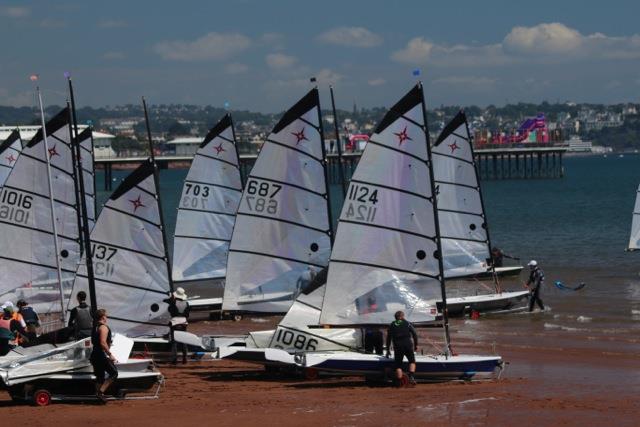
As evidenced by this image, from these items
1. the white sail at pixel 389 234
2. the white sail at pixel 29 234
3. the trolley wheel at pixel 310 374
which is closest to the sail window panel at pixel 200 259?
the white sail at pixel 29 234

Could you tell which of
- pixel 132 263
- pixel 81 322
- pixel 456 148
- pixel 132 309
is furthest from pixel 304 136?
pixel 456 148

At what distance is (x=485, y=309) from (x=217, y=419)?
1528 centimetres

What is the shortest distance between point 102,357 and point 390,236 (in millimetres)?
4985

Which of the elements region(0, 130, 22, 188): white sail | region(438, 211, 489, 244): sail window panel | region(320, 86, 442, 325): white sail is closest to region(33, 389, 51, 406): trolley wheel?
region(320, 86, 442, 325): white sail

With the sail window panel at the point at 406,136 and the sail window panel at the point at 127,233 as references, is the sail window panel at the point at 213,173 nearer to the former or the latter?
the sail window panel at the point at 127,233

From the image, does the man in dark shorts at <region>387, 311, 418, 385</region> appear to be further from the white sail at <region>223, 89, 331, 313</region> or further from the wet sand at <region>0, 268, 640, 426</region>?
the white sail at <region>223, 89, 331, 313</region>

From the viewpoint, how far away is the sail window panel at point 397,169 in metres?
19.3

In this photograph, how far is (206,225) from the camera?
31.7 meters

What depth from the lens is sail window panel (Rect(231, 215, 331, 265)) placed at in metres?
23.9

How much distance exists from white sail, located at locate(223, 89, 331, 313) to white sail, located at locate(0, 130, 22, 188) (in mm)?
13512

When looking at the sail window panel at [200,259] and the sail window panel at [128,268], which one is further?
the sail window panel at [200,259]

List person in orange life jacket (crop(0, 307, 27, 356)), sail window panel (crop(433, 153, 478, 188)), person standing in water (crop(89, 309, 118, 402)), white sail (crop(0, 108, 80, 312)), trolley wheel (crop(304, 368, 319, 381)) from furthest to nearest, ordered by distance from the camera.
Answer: sail window panel (crop(433, 153, 478, 188)) → white sail (crop(0, 108, 80, 312)) → person in orange life jacket (crop(0, 307, 27, 356)) → trolley wheel (crop(304, 368, 319, 381)) → person standing in water (crop(89, 309, 118, 402))

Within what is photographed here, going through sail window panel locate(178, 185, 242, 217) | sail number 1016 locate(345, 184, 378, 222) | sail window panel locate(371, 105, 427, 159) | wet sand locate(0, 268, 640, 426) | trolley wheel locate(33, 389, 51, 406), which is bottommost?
wet sand locate(0, 268, 640, 426)

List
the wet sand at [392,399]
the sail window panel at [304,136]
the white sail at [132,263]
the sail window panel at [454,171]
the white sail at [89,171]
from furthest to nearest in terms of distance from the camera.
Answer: the white sail at [89,171]
the sail window panel at [454,171]
the sail window panel at [304,136]
the white sail at [132,263]
the wet sand at [392,399]
